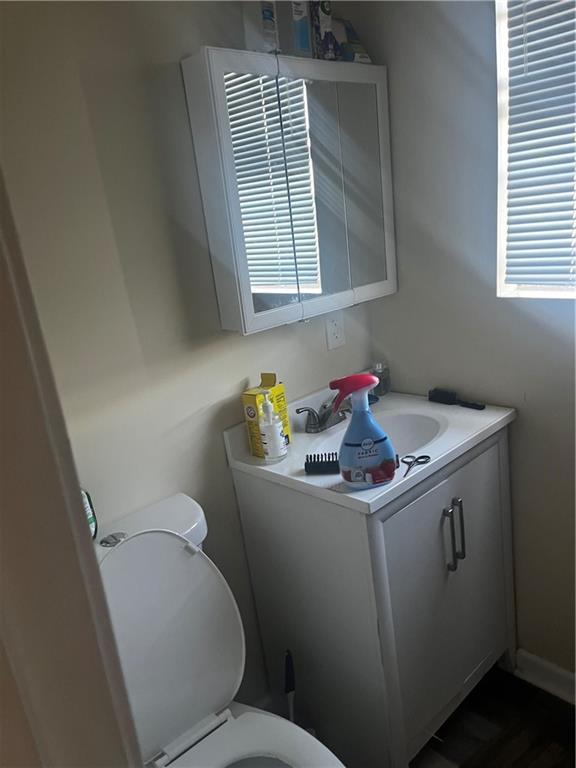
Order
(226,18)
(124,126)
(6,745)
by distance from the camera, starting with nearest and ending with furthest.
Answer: (6,745) → (124,126) → (226,18)

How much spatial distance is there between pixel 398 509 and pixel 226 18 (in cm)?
126

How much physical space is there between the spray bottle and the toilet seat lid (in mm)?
393

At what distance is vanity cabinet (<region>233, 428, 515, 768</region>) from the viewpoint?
136 cm

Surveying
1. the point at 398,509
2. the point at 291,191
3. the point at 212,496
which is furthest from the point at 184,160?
the point at 398,509

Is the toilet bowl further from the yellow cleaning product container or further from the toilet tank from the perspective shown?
the yellow cleaning product container

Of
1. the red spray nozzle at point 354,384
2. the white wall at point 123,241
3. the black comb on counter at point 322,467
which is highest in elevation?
the white wall at point 123,241

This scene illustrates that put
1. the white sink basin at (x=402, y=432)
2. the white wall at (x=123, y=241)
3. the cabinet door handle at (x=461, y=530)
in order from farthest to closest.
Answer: the white sink basin at (x=402, y=432) < the cabinet door handle at (x=461, y=530) < the white wall at (x=123, y=241)

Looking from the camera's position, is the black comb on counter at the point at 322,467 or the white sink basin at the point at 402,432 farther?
the white sink basin at the point at 402,432

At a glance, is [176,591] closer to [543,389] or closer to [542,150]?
[543,389]

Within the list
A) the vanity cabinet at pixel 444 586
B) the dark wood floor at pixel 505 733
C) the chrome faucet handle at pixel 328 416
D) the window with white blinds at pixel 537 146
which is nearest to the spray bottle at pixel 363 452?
the vanity cabinet at pixel 444 586

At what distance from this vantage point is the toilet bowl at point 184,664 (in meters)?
1.20

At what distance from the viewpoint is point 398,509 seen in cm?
134

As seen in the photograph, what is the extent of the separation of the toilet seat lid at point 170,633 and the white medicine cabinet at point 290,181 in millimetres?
567

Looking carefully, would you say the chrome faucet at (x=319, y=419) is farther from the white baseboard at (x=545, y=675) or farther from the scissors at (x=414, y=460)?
the white baseboard at (x=545, y=675)
